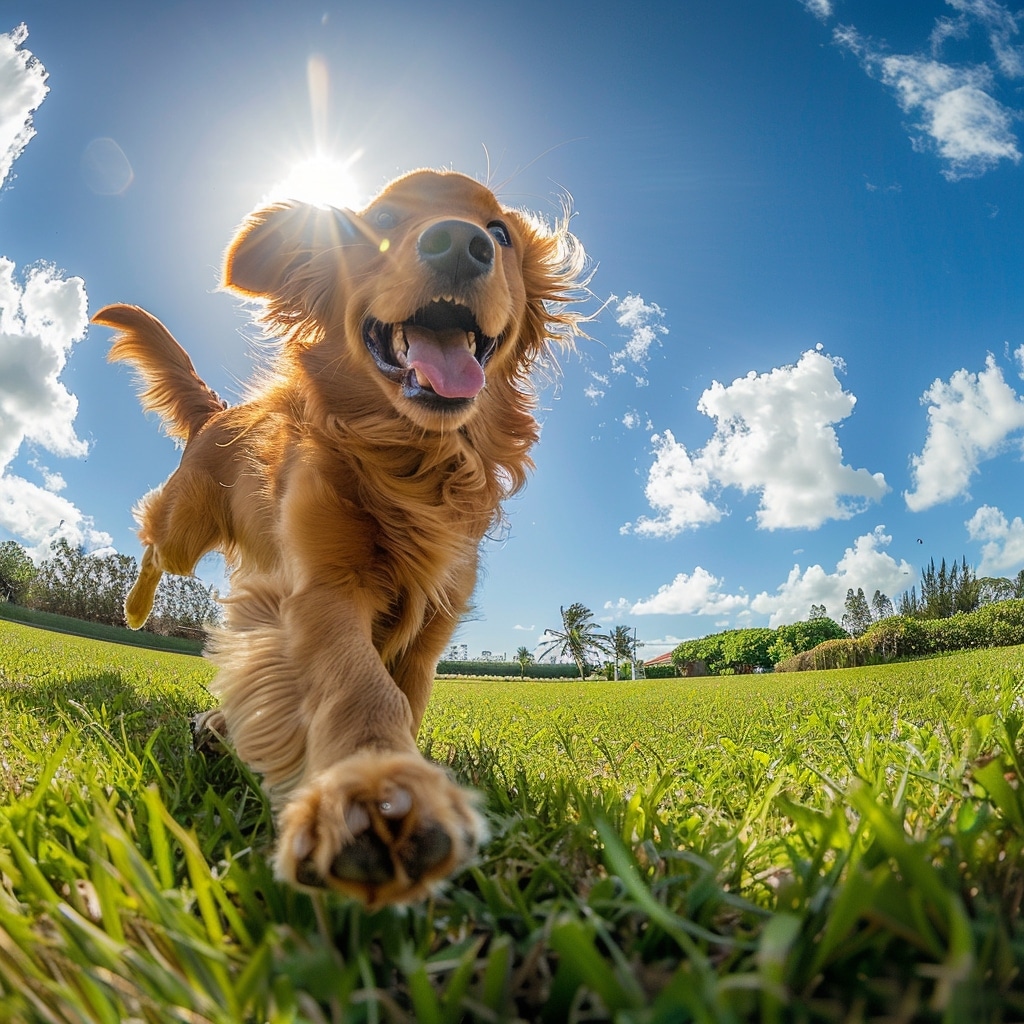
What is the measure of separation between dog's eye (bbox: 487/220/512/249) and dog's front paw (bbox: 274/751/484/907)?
242 centimetres

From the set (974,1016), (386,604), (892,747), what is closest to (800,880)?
(974,1016)

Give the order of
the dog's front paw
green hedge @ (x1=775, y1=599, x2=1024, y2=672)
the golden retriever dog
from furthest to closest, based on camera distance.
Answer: green hedge @ (x1=775, y1=599, x2=1024, y2=672), the golden retriever dog, the dog's front paw

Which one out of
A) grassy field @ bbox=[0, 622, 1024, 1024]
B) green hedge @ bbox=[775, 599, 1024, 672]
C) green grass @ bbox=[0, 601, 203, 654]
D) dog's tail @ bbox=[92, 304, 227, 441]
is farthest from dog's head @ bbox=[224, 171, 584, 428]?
green grass @ bbox=[0, 601, 203, 654]

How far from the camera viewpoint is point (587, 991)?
70 cm

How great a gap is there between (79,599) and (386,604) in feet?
190

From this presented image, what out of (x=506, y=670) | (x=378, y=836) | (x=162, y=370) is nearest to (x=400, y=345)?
(x=378, y=836)

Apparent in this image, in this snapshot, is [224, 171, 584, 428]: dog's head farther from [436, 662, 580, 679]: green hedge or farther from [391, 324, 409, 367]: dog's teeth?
[436, 662, 580, 679]: green hedge

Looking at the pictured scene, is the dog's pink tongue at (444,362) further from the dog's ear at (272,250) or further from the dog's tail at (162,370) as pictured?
the dog's tail at (162,370)

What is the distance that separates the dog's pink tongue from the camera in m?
2.43

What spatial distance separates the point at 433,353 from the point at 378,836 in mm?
1800

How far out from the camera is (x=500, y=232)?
2953mm

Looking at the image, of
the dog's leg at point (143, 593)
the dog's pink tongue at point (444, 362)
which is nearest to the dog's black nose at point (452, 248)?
Answer: the dog's pink tongue at point (444, 362)

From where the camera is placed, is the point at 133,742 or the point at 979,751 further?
the point at 133,742

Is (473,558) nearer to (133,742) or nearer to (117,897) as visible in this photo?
(133,742)
